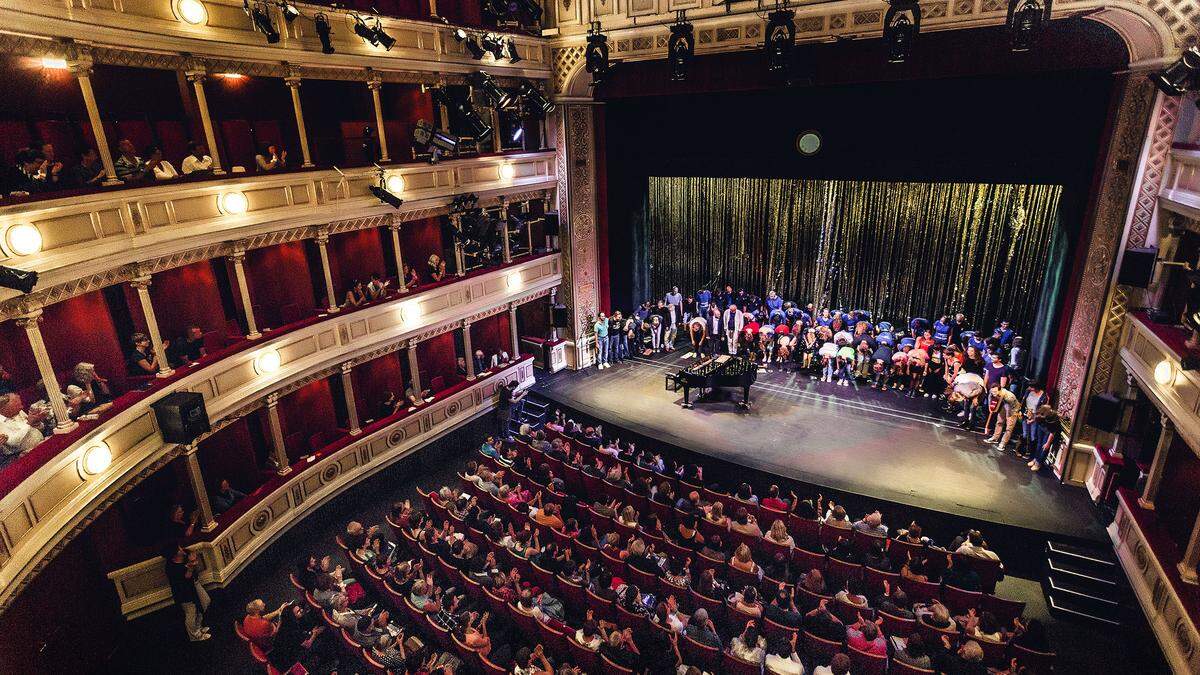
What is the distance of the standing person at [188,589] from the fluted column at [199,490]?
0.44 meters

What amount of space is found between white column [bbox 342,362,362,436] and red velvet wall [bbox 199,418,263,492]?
1700 millimetres

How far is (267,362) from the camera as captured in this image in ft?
33.3

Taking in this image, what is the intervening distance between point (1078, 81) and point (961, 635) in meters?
9.20

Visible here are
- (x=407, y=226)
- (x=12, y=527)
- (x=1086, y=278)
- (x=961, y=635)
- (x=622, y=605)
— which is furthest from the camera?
(x=407, y=226)

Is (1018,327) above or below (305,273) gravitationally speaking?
below

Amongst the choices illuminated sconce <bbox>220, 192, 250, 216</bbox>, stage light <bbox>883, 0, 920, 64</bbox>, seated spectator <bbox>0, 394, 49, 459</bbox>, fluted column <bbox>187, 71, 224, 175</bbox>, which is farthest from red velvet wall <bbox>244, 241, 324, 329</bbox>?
stage light <bbox>883, 0, 920, 64</bbox>

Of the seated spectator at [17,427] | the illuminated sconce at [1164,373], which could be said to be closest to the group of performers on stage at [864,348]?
the illuminated sconce at [1164,373]

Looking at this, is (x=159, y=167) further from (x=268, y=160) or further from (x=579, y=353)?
(x=579, y=353)

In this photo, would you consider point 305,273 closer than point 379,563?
No

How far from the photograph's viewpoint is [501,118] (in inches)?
589

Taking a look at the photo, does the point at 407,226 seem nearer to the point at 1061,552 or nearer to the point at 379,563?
the point at 379,563

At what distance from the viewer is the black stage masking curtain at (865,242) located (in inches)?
540

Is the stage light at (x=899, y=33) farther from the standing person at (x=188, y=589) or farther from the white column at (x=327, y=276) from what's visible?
the standing person at (x=188, y=589)

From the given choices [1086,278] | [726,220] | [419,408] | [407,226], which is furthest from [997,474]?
[407,226]
